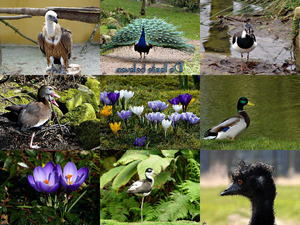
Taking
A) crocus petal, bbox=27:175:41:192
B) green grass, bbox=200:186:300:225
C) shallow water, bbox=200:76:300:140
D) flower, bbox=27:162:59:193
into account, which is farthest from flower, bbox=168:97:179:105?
crocus petal, bbox=27:175:41:192

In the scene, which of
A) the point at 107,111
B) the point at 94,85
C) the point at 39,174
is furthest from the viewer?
the point at 94,85

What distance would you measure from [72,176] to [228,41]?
2551 millimetres

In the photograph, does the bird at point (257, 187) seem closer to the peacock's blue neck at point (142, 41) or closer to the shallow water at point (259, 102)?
the shallow water at point (259, 102)

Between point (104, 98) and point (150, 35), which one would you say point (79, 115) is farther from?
point (150, 35)

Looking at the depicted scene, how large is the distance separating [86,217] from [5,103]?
150 cm

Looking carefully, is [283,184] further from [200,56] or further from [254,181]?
[200,56]

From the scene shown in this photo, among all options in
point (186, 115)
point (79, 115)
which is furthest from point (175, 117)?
point (79, 115)

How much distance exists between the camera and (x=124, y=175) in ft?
13.9

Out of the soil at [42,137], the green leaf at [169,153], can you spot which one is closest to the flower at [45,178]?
the soil at [42,137]

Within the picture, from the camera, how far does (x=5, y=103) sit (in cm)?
444

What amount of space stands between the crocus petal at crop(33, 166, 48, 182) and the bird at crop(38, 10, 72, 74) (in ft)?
3.93

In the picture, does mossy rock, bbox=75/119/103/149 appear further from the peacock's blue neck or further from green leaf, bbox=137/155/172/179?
the peacock's blue neck

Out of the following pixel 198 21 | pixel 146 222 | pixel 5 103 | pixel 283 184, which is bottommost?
pixel 146 222

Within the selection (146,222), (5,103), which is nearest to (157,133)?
(146,222)
